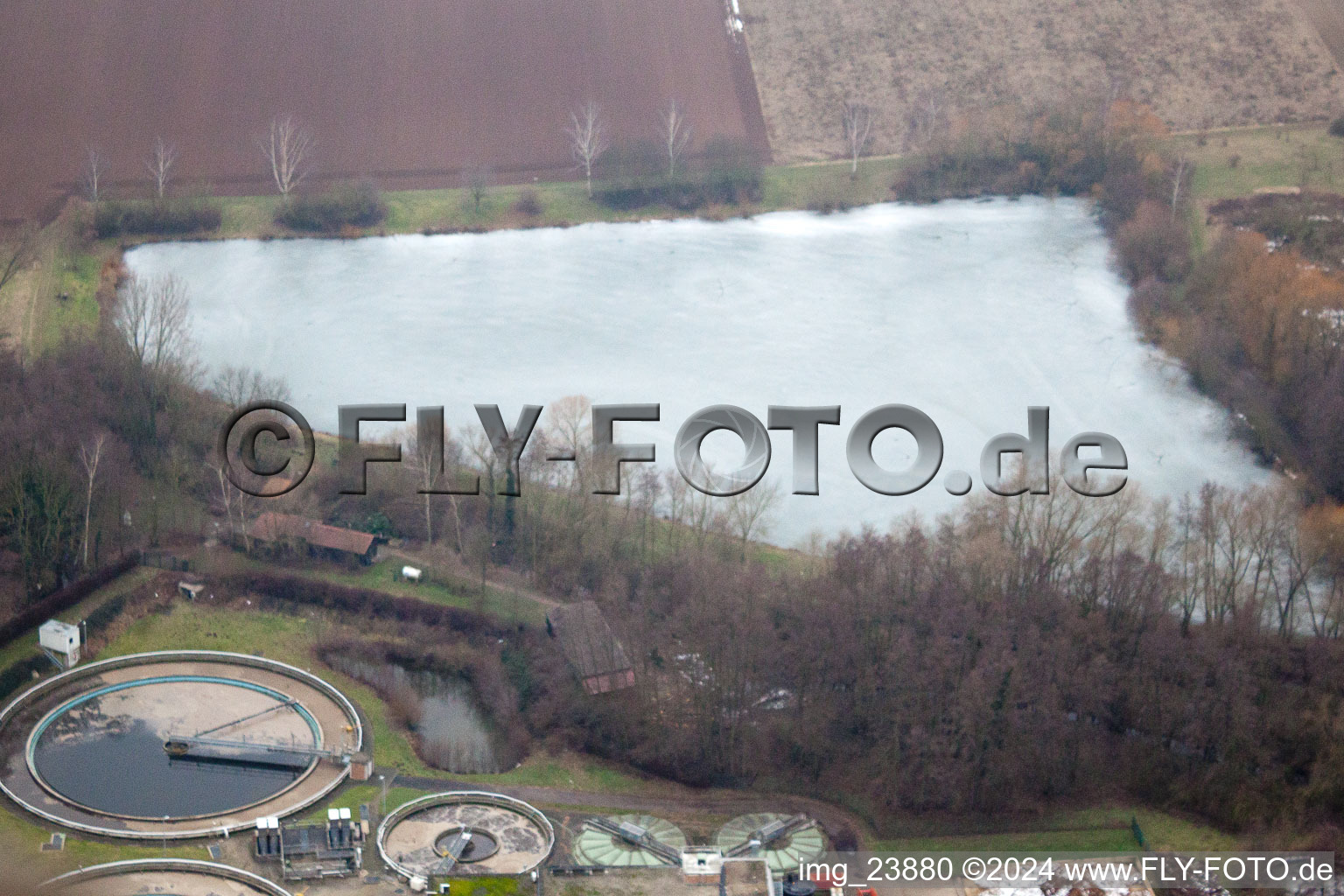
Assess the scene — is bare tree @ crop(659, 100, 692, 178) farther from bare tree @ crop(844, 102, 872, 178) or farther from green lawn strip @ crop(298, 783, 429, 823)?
green lawn strip @ crop(298, 783, 429, 823)

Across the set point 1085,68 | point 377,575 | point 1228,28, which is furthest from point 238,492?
point 1228,28

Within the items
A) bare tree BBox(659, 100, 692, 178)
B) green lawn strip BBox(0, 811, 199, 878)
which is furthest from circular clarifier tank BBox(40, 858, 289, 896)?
bare tree BBox(659, 100, 692, 178)

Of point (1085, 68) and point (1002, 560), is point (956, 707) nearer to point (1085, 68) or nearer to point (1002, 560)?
point (1002, 560)

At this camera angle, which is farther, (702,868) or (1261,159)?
(1261,159)

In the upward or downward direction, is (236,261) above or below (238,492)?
above

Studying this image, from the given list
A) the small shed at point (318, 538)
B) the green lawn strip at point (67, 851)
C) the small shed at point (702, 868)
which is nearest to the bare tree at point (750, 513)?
the small shed at point (318, 538)

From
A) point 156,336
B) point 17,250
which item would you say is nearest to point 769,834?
point 156,336

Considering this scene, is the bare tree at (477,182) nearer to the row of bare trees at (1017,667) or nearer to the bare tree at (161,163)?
the bare tree at (161,163)

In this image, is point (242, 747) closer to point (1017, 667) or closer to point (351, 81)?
point (1017, 667)
